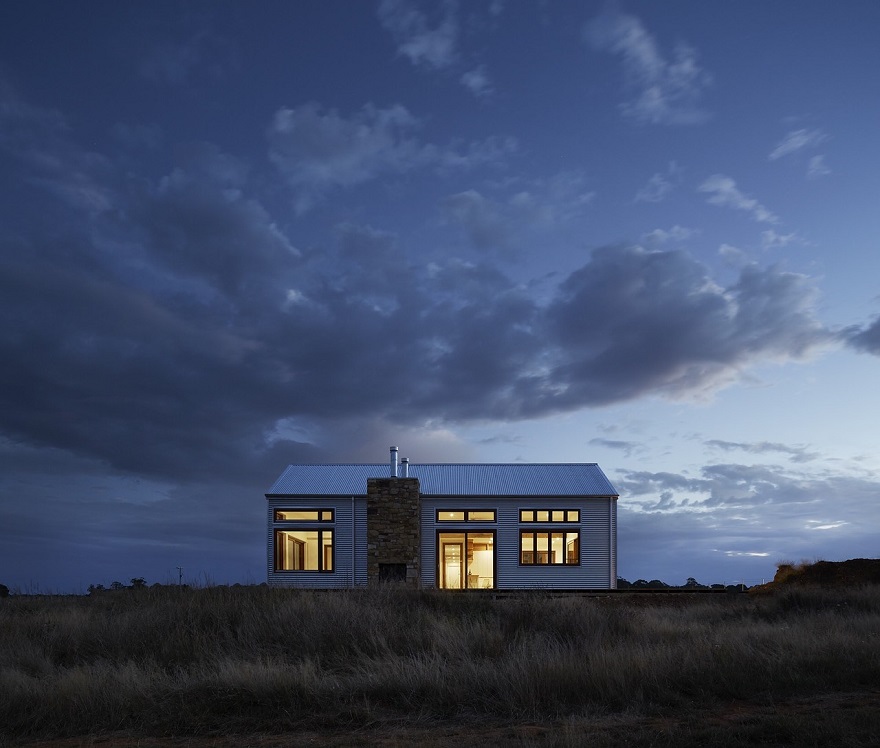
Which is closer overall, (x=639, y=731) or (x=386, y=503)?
(x=639, y=731)

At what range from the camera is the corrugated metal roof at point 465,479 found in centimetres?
2527

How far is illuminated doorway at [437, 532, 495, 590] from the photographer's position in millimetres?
25219

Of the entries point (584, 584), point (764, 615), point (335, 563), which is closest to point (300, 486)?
point (335, 563)

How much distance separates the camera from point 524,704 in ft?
25.3

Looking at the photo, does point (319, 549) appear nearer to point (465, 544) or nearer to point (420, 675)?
point (465, 544)

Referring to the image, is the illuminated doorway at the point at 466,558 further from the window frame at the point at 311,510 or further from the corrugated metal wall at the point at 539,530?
the window frame at the point at 311,510

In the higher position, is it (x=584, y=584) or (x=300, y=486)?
(x=300, y=486)

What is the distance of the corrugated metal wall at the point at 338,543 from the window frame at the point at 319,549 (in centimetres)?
4

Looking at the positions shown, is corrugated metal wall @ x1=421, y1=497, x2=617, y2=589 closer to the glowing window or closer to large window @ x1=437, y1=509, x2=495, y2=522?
large window @ x1=437, y1=509, x2=495, y2=522

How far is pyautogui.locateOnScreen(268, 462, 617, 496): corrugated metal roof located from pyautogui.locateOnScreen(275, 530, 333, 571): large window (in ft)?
4.30

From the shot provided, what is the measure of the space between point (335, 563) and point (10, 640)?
1451 centimetres

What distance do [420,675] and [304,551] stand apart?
17886mm

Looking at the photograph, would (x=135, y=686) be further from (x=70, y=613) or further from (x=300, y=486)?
(x=300, y=486)

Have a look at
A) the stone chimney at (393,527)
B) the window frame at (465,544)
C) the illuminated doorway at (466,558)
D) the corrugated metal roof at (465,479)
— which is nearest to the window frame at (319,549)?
the corrugated metal roof at (465,479)
